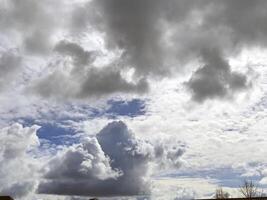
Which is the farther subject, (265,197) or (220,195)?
(220,195)

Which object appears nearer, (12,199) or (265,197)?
(265,197)

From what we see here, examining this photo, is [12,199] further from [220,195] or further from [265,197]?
[265,197]

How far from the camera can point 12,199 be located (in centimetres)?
9744

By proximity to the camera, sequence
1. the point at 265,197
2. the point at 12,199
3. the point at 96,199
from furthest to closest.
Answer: the point at 96,199 < the point at 12,199 < the point at 265,197

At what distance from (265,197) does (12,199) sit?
55505 millimetres

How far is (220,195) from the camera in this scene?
100m

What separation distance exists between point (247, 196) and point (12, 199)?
2044 inches

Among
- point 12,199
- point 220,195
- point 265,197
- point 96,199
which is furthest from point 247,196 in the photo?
point 12,199

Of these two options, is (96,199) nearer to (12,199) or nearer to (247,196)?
(12,199)

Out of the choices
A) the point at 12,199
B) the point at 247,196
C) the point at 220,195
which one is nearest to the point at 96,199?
the point at 12,199

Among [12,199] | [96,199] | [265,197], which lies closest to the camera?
[265,197]

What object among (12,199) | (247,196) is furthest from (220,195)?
(12,199)

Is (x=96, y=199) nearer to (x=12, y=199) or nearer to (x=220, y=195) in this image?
(x=12, y=199)

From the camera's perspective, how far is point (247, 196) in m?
89.5
